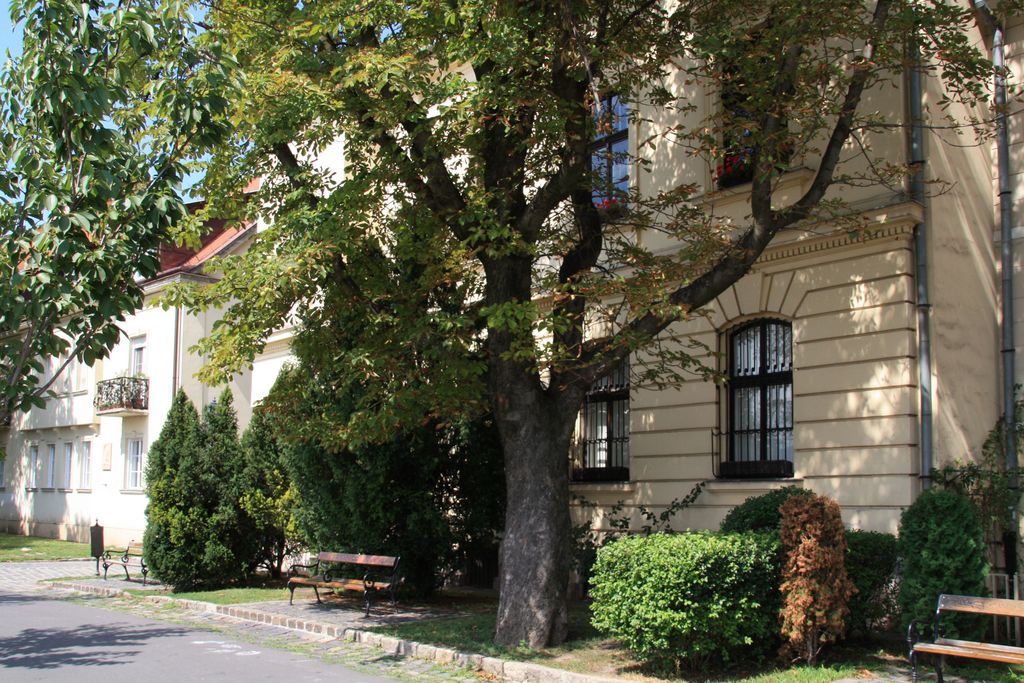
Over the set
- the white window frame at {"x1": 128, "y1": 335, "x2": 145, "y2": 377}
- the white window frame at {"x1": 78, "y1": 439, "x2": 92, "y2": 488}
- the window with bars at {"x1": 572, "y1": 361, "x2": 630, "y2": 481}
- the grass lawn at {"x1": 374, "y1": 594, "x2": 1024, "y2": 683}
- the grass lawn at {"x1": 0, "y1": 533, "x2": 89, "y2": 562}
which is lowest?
the grass lawn at {"x1": 0, "y1": 533, "x2": 89, "y2": 562}

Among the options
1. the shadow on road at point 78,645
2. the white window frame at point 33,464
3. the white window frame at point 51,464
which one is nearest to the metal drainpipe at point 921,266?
the shadow on road at point 78,645

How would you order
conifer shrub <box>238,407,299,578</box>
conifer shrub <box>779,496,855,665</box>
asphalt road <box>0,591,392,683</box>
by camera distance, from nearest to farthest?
conifer shrub <box>779,496,855,665</box>
asphalt road <box>0,591,392,683</box>
conifer shrub <box>238,407,299,578</box>

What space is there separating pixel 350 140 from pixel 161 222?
21.9 feet

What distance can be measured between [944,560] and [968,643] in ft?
3.52

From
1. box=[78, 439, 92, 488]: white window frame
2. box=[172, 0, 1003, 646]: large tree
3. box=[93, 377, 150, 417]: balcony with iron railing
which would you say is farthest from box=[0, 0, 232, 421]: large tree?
box=[78, 439, 92, 488]: white window frame

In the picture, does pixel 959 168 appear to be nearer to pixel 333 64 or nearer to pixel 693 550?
pixel 693 550

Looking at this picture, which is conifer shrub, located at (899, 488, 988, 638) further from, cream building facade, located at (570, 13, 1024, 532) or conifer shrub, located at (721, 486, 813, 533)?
cream building facade, located at (570, 13, 1024, 532)

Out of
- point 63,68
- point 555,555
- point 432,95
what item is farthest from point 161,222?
point 555,555

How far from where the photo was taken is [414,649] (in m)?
11.6

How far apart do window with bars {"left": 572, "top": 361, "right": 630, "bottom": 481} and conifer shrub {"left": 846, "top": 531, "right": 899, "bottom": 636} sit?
526cm

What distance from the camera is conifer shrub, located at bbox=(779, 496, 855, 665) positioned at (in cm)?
962

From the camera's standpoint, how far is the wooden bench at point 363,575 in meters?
14.4

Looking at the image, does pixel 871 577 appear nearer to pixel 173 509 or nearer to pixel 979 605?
pixel 979 605

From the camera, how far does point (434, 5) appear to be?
11.2 m
